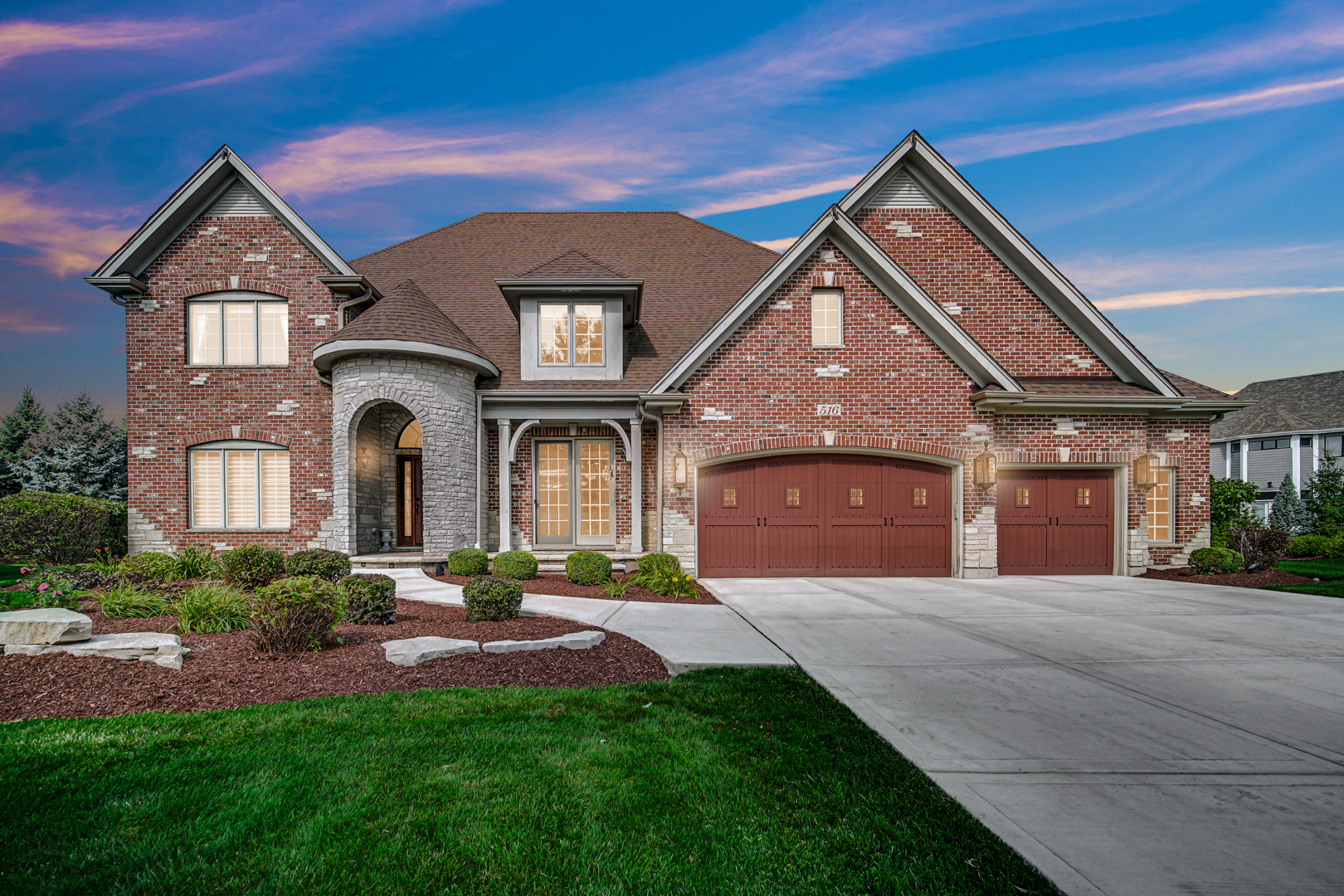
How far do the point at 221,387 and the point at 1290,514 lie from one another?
3559 centimetres

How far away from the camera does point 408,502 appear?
46.8 ft

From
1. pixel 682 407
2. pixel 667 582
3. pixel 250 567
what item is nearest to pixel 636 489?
pixel 682 407

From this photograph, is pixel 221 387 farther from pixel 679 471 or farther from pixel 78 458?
pixel 679 471

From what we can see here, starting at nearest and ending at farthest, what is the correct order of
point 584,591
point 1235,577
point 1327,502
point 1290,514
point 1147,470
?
1. point 584,591
2. point 1235,577
3. point 1147,470
4. point 1327,502
5. point 1290,514

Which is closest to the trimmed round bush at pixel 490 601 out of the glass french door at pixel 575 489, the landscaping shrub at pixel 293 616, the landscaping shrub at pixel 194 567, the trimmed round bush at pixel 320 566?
the landscaping shrub at pixel 293 616

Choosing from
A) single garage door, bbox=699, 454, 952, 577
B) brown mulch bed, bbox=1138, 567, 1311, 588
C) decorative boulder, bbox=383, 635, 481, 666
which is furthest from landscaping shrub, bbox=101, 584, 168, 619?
brown mulch bed, bbox=1138, 567, 1311, 588

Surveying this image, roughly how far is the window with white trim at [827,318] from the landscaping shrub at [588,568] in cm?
597

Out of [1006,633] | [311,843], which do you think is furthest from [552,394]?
[311,843]

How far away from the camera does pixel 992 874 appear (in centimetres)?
263

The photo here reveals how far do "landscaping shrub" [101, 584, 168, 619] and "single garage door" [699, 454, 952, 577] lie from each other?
8.31 m

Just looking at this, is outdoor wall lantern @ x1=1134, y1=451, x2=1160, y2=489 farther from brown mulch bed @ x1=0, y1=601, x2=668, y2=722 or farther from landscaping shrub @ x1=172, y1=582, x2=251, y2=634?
landscaping shrub @ x1=172, y1=582, x2=251, y2=634

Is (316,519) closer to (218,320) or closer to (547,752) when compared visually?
(218,320)

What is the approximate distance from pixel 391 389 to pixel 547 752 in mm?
9687

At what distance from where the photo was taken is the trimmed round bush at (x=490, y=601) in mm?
7031
